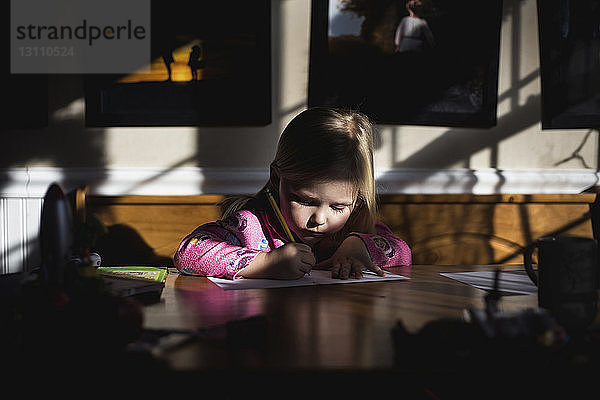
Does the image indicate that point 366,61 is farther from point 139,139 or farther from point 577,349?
point 577,349

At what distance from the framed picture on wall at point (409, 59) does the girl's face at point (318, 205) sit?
2.06 feet

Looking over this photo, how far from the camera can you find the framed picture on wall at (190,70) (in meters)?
1.66

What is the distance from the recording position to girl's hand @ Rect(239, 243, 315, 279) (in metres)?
0.98

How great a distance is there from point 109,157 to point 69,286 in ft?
4.11

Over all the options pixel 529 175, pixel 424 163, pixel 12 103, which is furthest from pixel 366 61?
pixel 12 103

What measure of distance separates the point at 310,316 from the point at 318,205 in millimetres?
505

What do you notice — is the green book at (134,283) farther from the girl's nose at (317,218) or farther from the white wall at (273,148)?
the white wall at (273,148)

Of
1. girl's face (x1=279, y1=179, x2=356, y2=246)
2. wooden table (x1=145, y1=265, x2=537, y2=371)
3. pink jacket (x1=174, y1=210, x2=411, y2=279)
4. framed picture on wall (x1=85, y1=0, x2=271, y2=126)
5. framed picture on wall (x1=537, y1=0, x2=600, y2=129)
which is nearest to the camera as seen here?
wooden table (x1=145, y1=265, x2=537, y2=371)

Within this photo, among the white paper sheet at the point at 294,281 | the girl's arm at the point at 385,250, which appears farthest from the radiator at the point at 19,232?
the girl's arm at the point at 385,250

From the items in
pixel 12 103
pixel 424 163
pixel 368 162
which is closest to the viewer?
pixel 368 162

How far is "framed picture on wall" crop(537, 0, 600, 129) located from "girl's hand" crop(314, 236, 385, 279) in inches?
43.3

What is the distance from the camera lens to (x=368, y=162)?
4.20 ft

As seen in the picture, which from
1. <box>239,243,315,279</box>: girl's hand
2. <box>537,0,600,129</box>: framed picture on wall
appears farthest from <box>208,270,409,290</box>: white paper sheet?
<box>537,0,600,129</box>: framed picture on wall

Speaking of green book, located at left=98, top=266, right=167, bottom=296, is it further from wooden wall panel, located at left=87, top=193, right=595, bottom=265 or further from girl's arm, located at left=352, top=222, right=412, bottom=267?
wooden wall panel, located at left=87, top=193, right=595, bottom=265
